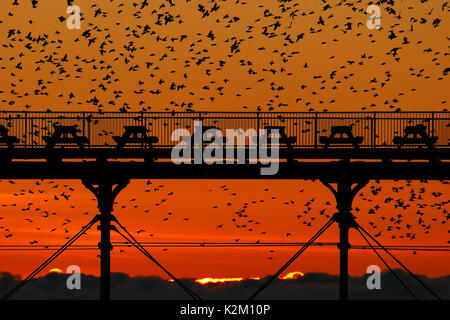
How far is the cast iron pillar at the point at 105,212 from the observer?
2683 centimetres

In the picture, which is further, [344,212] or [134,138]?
[134,138]

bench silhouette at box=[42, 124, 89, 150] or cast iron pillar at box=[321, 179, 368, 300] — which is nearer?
cast iron pillar at box=[321, 179, 368, 300]

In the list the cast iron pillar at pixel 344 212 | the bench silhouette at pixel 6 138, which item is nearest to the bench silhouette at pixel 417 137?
the cast iron pillar at pixel 344 212

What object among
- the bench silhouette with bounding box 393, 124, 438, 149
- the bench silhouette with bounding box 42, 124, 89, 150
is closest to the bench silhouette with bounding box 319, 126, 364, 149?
the bench silhouette with bounding box 393, 124, 438, 149

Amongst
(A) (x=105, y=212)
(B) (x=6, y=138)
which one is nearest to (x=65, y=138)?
(B) (x=6, y=138)

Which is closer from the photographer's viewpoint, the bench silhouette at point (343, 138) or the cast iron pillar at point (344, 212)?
the cast iron pillar at point (344, 212)

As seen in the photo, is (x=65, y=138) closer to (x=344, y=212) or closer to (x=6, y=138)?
(x=6, y=138)

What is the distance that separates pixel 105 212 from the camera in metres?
27.2

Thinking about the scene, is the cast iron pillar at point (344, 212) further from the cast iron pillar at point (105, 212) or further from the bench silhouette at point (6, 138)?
the bench silhouette at point (6, 138)

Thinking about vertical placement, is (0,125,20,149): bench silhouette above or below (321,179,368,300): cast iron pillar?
above

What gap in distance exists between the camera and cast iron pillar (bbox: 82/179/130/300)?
26.8 meters

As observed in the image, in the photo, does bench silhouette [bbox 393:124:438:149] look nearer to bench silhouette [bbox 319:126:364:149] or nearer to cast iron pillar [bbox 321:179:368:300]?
bench silhouette [bbox 319:126:364:149]
